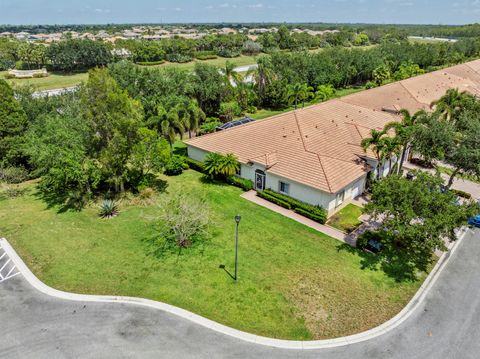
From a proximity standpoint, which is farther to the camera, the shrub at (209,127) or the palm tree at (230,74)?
the palm tree at (230,74)

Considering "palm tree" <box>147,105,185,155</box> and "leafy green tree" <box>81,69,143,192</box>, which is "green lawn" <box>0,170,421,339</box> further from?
"palm tree" <box>147,105,185,155</box>

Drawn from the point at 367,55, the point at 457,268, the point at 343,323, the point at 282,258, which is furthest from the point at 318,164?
the point at 367,55

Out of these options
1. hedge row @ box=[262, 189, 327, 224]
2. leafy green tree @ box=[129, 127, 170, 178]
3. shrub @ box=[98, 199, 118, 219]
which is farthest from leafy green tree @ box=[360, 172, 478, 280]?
shrub @ box=[98, 199, 118, 219]

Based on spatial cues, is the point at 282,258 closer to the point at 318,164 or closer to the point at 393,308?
the point at 393,308

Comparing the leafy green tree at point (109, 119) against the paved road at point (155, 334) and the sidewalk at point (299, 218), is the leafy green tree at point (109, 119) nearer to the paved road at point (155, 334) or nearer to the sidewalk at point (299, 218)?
the sidewalk at point (299, 218)

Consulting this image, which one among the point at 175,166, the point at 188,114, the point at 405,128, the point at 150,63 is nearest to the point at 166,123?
the point at 188,114

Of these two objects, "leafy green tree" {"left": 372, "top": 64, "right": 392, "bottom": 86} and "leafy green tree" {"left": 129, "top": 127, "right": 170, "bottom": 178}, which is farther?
"leafy green tree" {"left": 372, "top": 64, "right": 392, "bottom": 86}

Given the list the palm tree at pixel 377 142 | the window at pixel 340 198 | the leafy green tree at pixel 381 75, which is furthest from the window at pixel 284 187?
the leafy green tree at pixel 381 75
